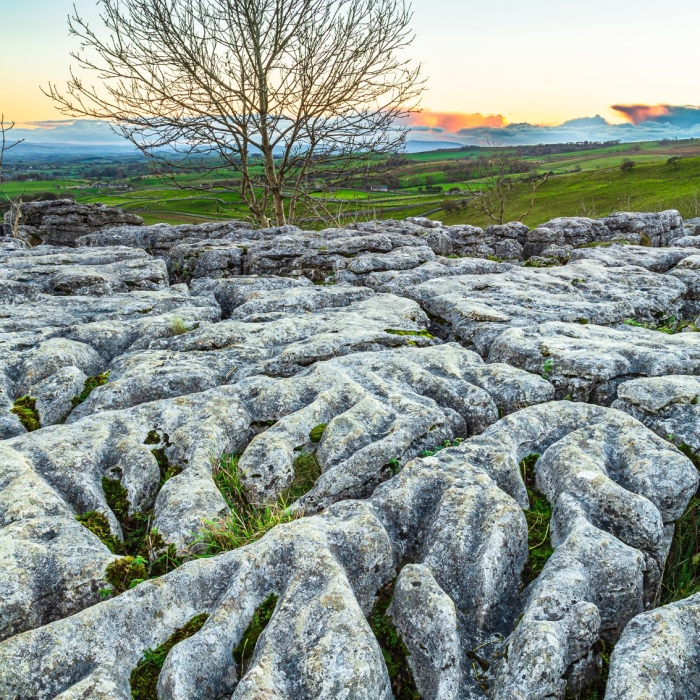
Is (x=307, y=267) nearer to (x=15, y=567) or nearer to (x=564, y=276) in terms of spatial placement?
(x=564, y=276)

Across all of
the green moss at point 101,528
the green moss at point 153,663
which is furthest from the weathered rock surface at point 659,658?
the green moss at point 101,528

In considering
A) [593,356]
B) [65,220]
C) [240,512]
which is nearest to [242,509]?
[240,512]

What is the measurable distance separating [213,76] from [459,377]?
83.3 feet

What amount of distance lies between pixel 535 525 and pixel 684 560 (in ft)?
5.15

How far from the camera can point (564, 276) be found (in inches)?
570

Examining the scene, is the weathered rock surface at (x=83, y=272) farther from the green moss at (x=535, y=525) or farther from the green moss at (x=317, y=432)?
the green moss at (x=535, y=525)

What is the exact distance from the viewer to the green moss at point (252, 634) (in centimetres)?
435

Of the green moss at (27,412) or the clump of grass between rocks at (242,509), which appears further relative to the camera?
the green moss at (27,412)

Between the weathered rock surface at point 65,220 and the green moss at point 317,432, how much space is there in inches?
1121

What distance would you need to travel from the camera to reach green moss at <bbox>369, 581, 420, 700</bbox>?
4.29 m

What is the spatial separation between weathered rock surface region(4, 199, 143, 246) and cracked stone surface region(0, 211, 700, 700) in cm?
2015

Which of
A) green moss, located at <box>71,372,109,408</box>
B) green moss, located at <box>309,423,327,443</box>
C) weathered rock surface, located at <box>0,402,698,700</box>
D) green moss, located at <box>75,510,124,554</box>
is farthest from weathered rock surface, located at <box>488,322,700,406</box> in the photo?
green moss, located at <box>71,372,109,408</box>

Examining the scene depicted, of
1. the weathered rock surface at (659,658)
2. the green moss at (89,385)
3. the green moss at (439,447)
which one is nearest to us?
the weathered rock surface at (659,658)

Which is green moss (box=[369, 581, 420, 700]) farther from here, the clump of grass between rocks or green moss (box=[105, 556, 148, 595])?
green moss (box=[105, 556, 148, 595])
